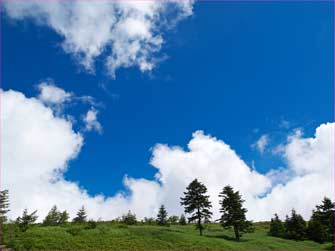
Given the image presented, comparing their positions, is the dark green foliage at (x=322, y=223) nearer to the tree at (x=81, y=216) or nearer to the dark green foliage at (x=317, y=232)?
the dark green foliage at (x=317, y=232)

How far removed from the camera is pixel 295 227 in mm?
69938

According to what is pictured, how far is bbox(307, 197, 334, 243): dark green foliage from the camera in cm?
6619

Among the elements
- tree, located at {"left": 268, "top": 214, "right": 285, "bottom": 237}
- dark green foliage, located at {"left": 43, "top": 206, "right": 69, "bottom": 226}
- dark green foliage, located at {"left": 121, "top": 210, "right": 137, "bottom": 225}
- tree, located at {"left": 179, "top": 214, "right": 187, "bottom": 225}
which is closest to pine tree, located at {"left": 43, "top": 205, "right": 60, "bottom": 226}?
dark green foliage, located at {"left": 43, "top": 206, "right": 69, "bottom": 226}

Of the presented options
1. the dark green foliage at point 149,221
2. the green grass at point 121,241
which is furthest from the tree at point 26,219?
the dark green foliage at point 149,221

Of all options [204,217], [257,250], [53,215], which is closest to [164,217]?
[204,217]

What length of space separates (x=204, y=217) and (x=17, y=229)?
33019mm

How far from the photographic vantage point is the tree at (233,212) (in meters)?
63.1

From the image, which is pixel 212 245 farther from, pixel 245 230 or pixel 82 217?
pixel 82 217

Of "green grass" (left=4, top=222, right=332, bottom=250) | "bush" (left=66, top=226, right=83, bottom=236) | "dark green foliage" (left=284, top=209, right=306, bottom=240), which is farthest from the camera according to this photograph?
"dark green foliage" (left=284, top=209, right=306, bottom=240)

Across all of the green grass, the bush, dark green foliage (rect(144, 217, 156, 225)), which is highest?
dark green foliage (rect(144, 217, 156, 225))

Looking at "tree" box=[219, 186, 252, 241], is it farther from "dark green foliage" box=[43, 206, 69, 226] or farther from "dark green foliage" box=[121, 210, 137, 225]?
"dark green foliage" box=[43, 206, 69, 226]

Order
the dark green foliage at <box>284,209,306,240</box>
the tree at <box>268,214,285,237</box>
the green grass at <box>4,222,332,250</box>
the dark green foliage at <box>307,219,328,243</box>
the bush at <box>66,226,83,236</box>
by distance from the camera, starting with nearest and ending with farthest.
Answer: the green grass at <box>4,222,332,250</box>, the bush at <box>66,226,83,236</box>, the dark green foliage at <box>307,219,328,243</box>, the dark green foliage at <box>284,209,306,240</box>, the tree at <box>268,214,285,237</box>

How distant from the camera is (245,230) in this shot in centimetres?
6612

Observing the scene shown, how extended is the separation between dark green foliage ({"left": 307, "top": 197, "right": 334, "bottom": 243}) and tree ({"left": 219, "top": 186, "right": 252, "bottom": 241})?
13.8m
